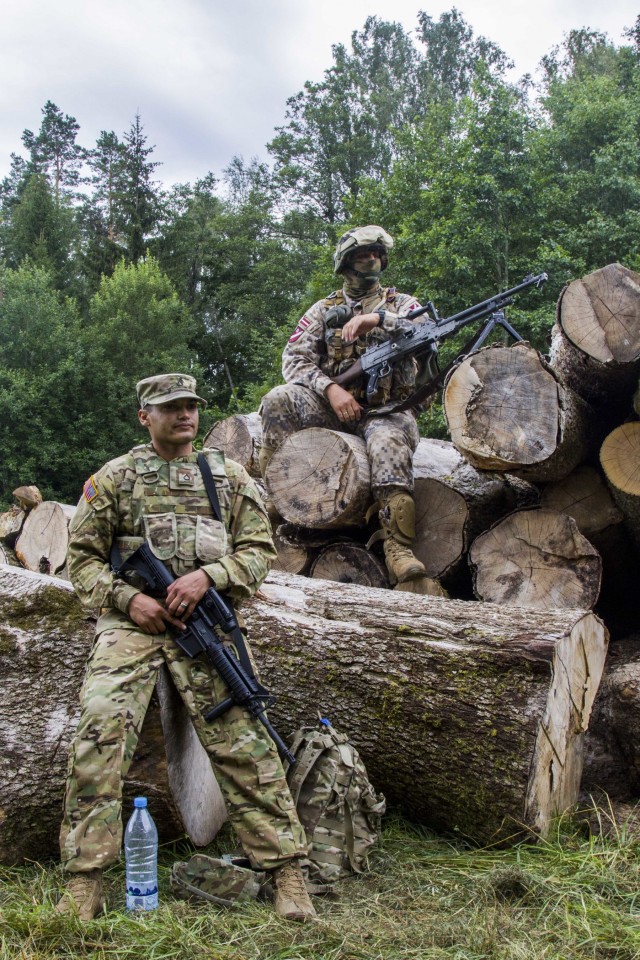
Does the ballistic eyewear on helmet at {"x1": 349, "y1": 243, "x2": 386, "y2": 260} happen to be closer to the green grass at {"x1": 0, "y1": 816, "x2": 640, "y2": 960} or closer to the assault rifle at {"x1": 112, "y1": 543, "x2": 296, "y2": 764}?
the assault rifle at {"x1": 112, "y1": 543, "x2": 296, "y2": 764}

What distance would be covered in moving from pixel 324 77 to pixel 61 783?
115 feet

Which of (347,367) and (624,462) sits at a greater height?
(347,367)

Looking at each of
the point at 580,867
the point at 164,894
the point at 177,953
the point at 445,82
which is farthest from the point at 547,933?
the point at 445,82

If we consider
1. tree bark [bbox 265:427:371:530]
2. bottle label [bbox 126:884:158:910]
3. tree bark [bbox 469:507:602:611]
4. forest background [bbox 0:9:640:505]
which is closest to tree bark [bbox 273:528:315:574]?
tree bark [bbox 265:427:371:530]

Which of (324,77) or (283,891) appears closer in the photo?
(283,891)

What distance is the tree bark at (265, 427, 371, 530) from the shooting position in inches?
227

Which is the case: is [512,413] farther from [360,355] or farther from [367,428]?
[360,355]

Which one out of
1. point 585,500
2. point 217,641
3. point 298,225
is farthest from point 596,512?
point 298,225

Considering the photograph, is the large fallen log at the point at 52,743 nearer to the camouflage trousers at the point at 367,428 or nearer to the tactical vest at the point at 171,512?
the tactical vest at the point at 171,512

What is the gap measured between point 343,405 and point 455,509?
40.7 inches

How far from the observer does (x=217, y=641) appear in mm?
3521

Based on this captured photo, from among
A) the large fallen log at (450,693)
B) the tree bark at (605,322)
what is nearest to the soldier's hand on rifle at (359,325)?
the tree bark at (605,322)

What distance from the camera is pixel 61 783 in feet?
12.6

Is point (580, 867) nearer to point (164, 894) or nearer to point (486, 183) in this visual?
point (164, 894)
